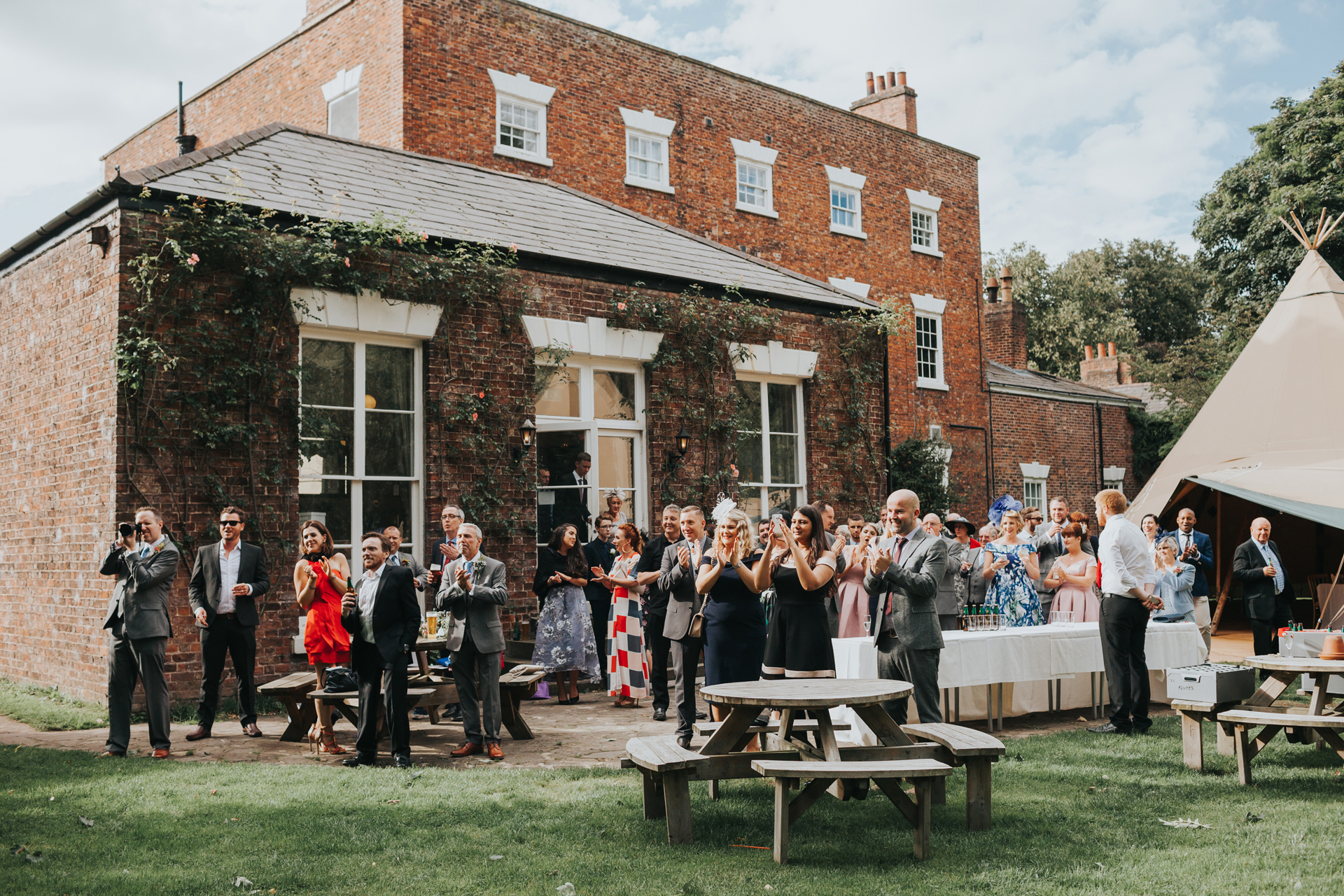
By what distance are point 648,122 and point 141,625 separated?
43.7 ft

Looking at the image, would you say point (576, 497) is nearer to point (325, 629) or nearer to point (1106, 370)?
point (325, 629)

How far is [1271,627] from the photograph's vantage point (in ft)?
36.0

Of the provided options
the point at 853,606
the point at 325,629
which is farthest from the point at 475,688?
the point at 853,606

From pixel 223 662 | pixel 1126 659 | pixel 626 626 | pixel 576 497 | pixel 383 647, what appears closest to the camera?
pixel 383 647

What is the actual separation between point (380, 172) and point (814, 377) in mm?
6146

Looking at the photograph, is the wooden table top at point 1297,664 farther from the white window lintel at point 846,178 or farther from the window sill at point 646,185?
the white window lintel at point 846,178

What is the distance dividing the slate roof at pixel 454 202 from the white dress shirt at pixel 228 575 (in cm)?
331

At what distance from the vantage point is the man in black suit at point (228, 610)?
8297 millimetres

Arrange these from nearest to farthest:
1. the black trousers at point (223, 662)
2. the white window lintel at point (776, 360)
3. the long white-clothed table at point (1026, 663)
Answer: the long white-clothed table at point (1026, 663), the black trousers at point (223, 662), the white window lintel at point (776, 360)

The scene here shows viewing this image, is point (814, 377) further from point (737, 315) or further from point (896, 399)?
point (896, 399)

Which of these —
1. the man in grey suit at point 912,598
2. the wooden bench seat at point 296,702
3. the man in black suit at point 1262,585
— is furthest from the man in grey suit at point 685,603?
the man in black suit at point 1262,585

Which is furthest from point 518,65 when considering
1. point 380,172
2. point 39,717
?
point 39,717

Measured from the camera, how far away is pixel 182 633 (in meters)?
9.11

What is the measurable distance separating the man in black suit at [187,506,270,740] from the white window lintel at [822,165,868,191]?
15.6m
